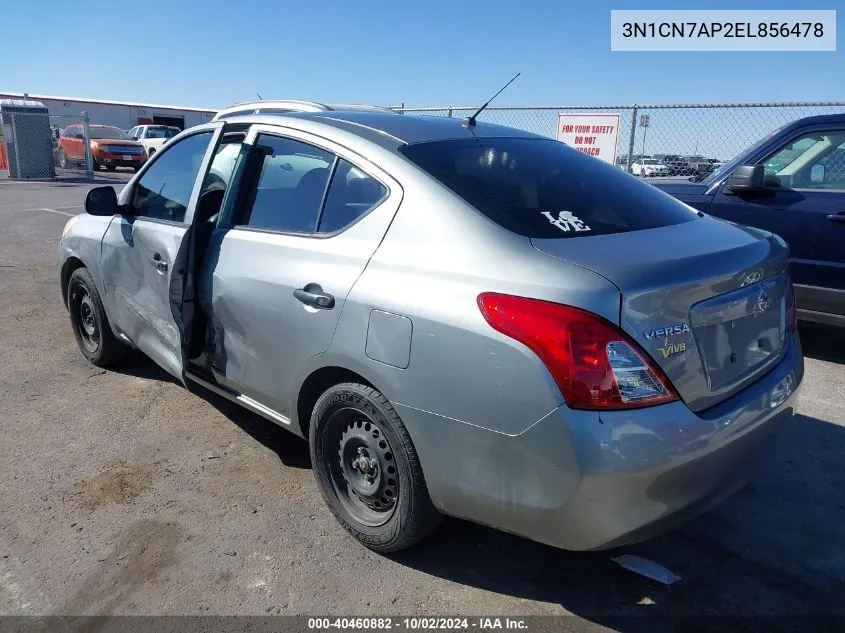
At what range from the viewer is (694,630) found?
2.33 meters

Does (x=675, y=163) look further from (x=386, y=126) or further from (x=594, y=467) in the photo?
(x=594, y=467)

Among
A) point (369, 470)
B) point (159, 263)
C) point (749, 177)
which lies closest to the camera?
point (369, 470)

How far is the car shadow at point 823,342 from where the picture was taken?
5.26 meters

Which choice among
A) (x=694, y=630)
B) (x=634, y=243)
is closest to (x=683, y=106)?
(x=634, y=243)

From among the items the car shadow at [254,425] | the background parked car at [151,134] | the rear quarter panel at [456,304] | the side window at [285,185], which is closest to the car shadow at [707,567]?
the rear quarter panel at [456,304]

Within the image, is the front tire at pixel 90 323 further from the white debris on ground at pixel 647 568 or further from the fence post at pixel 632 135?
the fence post at pixel 632 135

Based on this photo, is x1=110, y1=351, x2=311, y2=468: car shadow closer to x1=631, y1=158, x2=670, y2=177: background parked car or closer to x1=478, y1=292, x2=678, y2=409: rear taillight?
x1=478, y1=292, x2=678, y2=409: rear taillight

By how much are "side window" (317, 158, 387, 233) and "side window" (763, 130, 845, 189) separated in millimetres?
3876

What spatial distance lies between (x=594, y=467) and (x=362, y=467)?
1.10 meters

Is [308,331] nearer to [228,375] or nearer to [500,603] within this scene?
[228,375]

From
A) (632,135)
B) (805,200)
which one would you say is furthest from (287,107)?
(632,135)

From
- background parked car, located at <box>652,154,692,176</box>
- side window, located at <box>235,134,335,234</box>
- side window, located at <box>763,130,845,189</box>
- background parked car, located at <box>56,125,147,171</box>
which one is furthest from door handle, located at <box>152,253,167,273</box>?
background parked car, located at <box>56,125,147,171</box>

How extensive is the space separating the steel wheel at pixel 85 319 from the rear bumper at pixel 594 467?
3.23 m

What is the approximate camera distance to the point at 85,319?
4.82m
